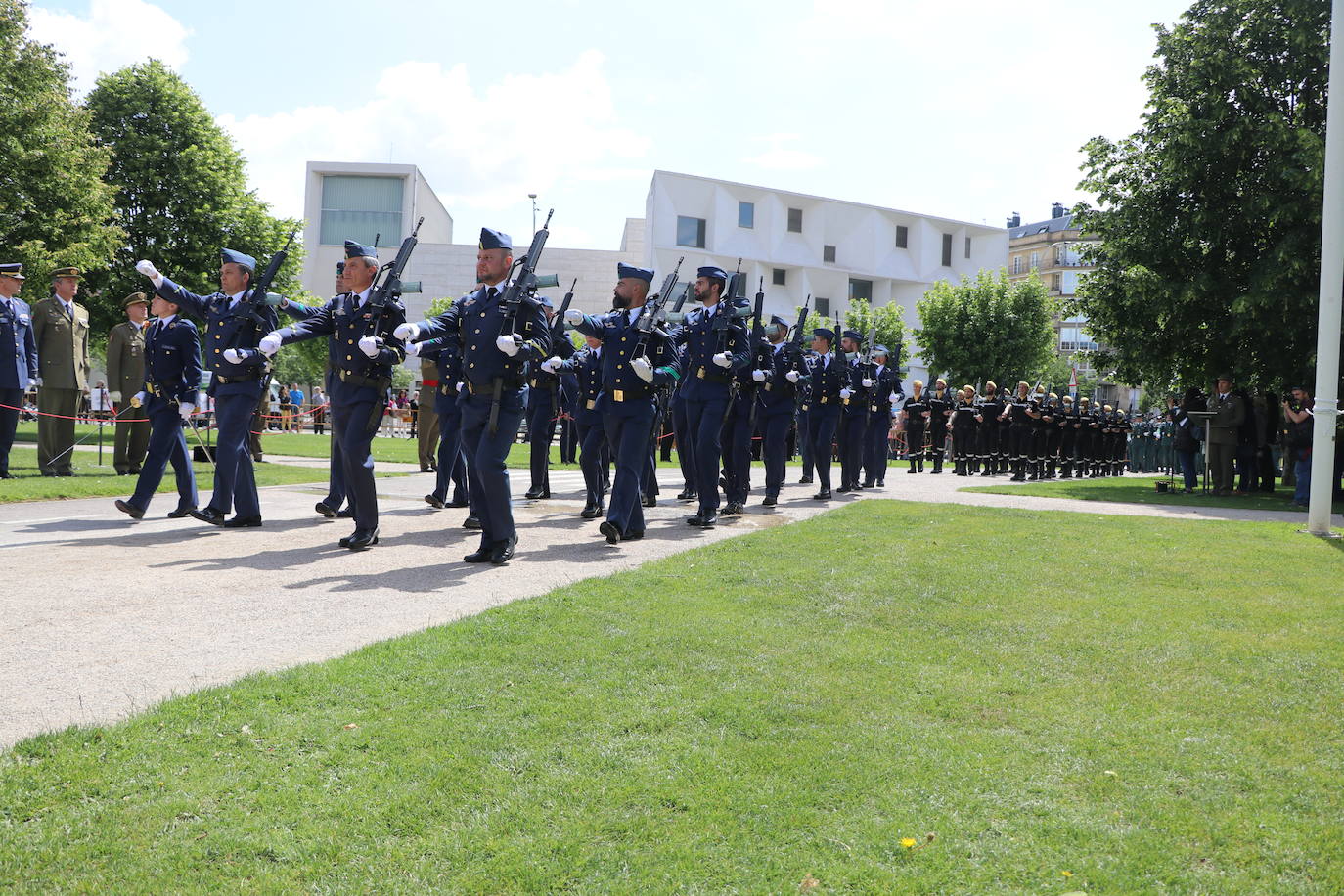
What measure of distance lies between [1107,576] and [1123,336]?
1478 cm

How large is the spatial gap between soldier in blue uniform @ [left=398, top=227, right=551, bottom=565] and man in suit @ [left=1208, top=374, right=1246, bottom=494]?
48.2ft

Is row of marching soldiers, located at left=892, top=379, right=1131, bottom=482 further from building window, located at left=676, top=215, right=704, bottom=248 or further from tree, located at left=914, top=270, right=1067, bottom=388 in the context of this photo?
building window, located at left=676, top=215, right=704, bottom=248

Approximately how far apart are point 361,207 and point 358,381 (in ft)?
230

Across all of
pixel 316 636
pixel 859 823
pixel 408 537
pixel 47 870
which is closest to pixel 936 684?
pixel 859 823

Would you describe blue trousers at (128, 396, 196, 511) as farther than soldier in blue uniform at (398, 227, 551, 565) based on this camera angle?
Yes

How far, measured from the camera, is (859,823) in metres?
3.51

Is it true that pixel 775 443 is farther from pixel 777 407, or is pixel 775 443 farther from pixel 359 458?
pixel 359 458

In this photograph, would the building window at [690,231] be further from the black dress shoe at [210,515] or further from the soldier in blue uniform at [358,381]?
the soldier in blue uniform at [358,381]

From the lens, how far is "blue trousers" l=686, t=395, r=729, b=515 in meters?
11.4

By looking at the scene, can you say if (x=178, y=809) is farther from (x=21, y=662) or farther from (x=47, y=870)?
(x=21, y=662)

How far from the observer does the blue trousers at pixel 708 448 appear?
449 inches

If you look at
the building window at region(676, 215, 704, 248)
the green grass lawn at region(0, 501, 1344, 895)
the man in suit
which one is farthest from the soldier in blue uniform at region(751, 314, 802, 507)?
the building window at region(676, 215, 704, 248)

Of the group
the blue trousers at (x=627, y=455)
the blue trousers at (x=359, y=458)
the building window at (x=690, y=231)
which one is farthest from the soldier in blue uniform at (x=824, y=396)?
the building window at (x=690, y=231)

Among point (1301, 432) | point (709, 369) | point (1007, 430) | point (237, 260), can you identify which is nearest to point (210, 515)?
point (237, 260)
